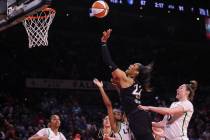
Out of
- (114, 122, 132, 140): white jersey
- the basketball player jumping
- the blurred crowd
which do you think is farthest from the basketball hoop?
the blurred crowd

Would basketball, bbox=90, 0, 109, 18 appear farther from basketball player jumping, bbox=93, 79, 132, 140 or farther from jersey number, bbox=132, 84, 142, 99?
jersey number, bbox=132, 84, 142, 99

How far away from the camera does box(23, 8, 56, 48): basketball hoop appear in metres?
8.36

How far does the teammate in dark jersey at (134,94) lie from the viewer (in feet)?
17.4

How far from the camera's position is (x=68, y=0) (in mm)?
16906

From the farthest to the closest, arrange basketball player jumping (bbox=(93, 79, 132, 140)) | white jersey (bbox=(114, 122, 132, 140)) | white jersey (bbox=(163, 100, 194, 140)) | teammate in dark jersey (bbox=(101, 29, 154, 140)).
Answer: white jersey (bbox=(114, 122, 132, 140))
basketball player jumping (bbox=(93, 79, 132, 140))
white jersey (bbox=(163, 100, 194, 140))
teammate in dark jersey (bbox=(101, 29, 154, 140))

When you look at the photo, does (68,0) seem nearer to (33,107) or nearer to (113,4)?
(113,4)

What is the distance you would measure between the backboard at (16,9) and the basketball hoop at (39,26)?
0.77 m

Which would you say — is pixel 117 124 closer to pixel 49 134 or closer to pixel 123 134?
pixel 123 134

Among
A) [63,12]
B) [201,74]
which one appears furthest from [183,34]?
[63,12]

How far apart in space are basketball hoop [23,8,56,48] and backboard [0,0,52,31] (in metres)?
0.77

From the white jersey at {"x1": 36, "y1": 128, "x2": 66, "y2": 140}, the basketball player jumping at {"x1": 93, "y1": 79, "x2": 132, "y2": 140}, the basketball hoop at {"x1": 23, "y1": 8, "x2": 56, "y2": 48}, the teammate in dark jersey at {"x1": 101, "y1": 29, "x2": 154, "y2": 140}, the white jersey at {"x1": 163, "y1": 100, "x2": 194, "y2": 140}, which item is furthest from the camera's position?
the basketball hoop at {"x1": 23, "y1": 8, "x2": 56, "y2": 48}

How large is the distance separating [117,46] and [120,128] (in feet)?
45.8

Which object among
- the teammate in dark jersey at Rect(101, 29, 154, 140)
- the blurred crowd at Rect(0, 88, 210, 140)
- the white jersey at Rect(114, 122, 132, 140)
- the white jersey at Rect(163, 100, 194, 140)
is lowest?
the blurred crowd at Rect(0, 88, 210, 140)

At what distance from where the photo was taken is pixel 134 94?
5379 millimetres
